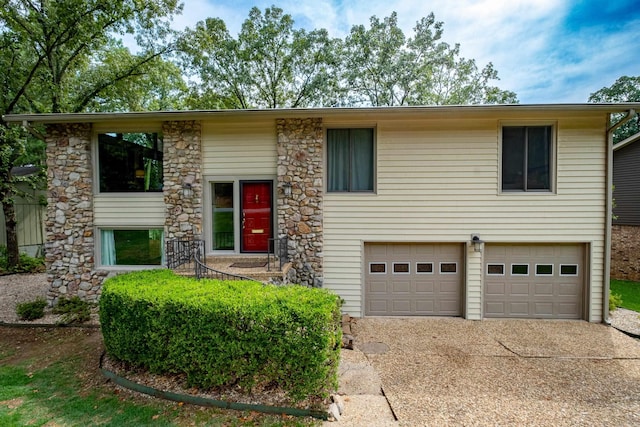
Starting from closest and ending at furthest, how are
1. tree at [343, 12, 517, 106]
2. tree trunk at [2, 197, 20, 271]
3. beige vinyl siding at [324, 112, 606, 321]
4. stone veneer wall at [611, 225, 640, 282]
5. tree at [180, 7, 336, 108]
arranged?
beige vinyl siding at [324, 112, 606, 321], tree trunk at [2, 197, 20, 271], stone veneer wall at [611, 225, 640, 282], tree at [180, 7, 336, 108], tree at [343, 12, 517, 106]

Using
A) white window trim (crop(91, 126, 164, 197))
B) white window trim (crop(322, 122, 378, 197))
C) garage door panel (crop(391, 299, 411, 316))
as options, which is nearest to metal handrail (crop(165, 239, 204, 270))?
white window trim (crop(91, 126, 164, 197))

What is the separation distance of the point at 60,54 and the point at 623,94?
4065 cm

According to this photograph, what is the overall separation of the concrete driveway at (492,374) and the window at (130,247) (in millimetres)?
5279

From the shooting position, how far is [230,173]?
6691 mm

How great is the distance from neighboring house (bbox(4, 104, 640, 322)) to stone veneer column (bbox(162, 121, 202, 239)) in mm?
29

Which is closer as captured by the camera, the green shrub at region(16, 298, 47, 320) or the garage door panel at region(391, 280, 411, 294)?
the green shrub at region(16, 298, 47, 320)

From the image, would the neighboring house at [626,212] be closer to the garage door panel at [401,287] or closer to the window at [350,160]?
the garage door panel at [401,287]

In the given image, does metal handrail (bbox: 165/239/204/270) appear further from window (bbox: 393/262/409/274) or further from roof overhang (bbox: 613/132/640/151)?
roof overhang (bbox: 613/132/640/151)

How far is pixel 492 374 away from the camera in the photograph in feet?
13.7

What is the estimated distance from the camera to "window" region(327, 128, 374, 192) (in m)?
6.60

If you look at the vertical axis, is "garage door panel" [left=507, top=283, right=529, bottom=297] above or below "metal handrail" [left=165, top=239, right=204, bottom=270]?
below

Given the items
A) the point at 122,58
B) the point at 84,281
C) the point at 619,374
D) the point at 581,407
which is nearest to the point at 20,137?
the point at 122,58

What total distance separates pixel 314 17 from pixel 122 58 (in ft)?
30.4

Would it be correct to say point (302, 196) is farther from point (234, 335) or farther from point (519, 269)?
point (519, 269)
